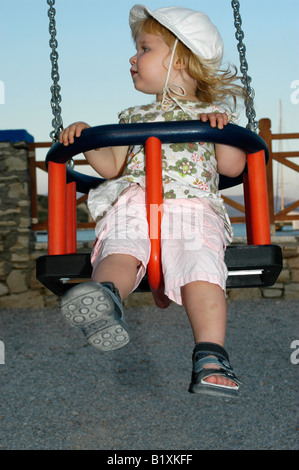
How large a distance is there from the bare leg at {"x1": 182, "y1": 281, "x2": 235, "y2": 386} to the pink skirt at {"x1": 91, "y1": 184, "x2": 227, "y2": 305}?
0.08ft

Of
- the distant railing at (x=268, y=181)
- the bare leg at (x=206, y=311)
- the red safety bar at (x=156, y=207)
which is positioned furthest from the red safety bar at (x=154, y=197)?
the distant railing at (x=268, y=181)

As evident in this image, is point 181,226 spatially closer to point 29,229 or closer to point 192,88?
point 192,88

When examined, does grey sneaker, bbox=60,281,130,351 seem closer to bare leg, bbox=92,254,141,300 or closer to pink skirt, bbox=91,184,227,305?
bare leg, bbox=92,254,141,300

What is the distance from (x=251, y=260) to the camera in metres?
1.57

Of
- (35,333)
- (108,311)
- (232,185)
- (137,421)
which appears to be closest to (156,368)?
(137,421)

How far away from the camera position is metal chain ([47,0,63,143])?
5.68 feet

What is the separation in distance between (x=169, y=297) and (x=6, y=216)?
16.5 feet

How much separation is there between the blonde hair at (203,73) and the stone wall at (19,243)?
4.51 metres

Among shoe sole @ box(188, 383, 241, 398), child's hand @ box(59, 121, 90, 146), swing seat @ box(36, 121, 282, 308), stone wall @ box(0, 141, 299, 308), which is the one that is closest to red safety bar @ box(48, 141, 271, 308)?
swing seat @ box(36, 121, 282, 308)

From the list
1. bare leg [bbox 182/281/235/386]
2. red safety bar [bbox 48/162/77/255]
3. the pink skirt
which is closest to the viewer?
bare leg [bbox 182/281/235/386]

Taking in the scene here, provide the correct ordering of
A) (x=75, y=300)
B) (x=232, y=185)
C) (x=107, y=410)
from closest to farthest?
1. (x=75, y=300)
2. (x=232, y=185)
3. (x=107, y=410)

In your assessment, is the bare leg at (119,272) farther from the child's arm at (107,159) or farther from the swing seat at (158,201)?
the child's arm at (107,159)

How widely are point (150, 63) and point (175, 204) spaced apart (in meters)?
0.49
